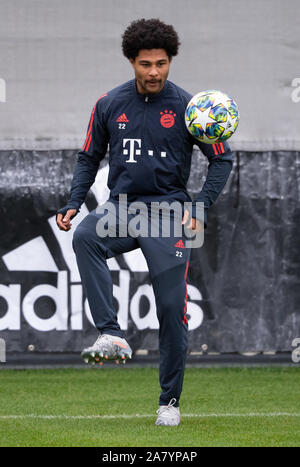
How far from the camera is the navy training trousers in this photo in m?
5.46

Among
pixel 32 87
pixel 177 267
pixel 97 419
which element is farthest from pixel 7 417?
pixel 32 87

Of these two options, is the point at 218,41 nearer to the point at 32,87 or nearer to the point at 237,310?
the point at 32,87

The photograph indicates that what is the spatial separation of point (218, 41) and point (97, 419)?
13.3 feet

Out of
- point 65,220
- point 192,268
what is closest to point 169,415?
point 65,220

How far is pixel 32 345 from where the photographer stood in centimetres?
848

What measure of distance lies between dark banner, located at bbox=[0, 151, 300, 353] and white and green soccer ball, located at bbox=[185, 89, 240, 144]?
3.05 metres

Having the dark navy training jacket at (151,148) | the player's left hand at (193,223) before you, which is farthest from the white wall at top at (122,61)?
the player's left hand at (193,223)

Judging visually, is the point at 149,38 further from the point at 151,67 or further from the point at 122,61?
the point at 122,61

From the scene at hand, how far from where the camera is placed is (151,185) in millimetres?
5543

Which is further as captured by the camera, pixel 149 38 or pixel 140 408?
pixel 140 408

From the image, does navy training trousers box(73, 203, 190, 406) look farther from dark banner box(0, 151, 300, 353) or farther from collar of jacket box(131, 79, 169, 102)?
dark banner box(0, 151, 300, 353)

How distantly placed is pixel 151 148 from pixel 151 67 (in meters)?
0.44

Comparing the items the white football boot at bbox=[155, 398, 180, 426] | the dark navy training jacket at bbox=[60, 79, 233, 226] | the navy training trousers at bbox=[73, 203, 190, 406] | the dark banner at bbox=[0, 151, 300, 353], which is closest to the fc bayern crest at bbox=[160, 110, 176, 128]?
the dark navy training jacket at bbox=[60, 79, 233, 226]

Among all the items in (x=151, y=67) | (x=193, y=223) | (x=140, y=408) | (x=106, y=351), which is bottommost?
(x=140, y=408)
